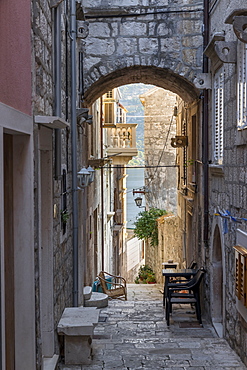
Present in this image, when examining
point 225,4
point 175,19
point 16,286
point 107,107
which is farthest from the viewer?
point 107,107

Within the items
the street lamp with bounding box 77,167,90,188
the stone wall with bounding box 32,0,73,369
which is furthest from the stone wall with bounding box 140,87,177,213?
the stone wall with bounding box 32,0,73,369

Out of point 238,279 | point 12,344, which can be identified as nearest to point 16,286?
point 12,344

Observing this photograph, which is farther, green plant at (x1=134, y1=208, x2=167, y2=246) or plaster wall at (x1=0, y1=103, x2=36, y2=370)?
green plant at (x1=134, y1=208, x2=167, y2=246)

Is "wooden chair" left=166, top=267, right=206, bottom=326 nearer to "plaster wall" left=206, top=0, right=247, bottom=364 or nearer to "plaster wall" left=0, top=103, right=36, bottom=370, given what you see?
"plaster wall" left=206, top=0, right=247, bottom=364

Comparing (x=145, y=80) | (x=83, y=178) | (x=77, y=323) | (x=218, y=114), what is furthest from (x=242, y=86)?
(x=145, y=80)

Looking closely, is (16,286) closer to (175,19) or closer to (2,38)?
(2,38)

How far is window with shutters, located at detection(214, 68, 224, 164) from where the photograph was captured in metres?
8.90

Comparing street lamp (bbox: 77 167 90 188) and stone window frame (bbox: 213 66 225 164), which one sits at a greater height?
stone window frame (bbox: 213 66 225 164)

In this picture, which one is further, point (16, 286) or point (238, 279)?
point (238, 279)

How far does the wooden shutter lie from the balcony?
41.2 ft

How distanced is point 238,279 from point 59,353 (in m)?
2.34

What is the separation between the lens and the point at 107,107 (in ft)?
63.7

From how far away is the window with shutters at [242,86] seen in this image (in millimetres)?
6605

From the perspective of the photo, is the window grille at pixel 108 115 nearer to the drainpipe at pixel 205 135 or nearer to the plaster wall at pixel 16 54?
the drainpipe at pixel 205 135
